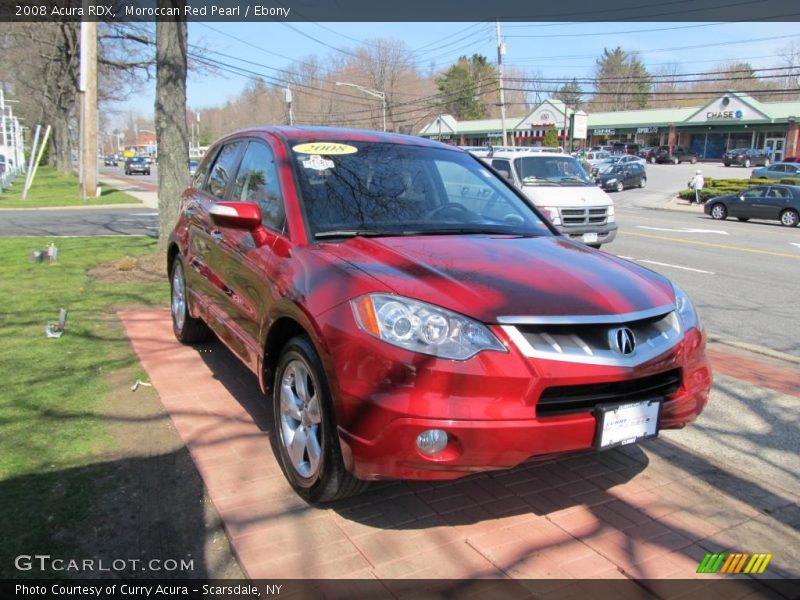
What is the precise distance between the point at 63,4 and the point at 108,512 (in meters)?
30.0

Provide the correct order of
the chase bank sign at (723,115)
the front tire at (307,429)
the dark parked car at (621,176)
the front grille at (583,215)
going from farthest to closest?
the chase bank sign at (723,115)
the dark parked car at (621,176)
the front grille at (583,215)
the front tire at (307,429)

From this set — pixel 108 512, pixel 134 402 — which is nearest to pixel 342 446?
pixel 108 512

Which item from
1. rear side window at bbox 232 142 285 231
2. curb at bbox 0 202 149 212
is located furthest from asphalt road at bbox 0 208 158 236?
rear side window at bbox 232 142 285 231

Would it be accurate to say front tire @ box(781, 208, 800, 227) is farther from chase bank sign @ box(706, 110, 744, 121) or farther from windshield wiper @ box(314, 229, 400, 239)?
chase bank sign @ box(706, 110, 744, 121)

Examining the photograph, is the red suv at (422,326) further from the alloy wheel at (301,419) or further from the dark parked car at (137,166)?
the dark parked car at (137,166)

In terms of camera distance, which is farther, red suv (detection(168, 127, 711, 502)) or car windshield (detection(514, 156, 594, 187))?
car windshield (detection(514, 156, 594, 187))

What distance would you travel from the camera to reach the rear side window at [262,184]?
3.68 metres

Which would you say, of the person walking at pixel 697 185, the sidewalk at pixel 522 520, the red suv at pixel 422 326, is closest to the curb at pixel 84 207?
the red suv at pixel 422 326

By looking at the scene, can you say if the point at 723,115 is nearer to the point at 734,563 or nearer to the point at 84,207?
the point at 84,207

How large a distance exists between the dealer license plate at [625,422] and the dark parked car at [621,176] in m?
36.3

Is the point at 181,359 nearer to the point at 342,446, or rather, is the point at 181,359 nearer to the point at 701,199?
the point at 342,446

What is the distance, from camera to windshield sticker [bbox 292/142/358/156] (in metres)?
3.87

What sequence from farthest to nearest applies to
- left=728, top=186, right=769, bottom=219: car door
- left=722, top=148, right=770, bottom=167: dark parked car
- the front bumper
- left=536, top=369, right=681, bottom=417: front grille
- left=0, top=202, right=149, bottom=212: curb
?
left=722, top=148, right=770, bottom=167: dark parked car → left=728, top=186, right=769, bottom=219: car door → left=0, top=202, right=149, bottom=212: curb → left=536, top=369, right=681, bottom=417: front grille → the front bumper

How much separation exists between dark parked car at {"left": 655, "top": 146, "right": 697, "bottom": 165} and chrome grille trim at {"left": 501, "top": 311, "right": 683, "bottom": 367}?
213 feet
